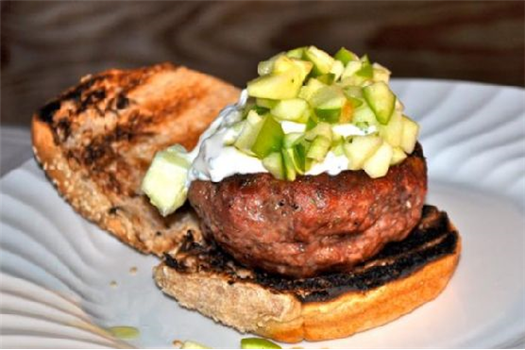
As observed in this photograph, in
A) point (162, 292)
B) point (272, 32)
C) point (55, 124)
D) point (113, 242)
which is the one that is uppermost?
point (272, 32)

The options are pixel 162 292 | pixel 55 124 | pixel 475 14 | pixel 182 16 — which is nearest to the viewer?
pixel 162 292

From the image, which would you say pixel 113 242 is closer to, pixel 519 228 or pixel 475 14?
pixel 519 228

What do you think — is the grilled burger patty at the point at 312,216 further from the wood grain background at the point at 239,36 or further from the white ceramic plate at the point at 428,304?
the wood grain background at the point at 239,36

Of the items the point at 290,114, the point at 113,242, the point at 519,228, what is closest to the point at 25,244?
the point at 113,242

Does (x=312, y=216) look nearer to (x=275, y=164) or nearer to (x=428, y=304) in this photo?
(x=275, y=164)

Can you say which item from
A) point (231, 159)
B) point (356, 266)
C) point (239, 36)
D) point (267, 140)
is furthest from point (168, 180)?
point (239, 36)

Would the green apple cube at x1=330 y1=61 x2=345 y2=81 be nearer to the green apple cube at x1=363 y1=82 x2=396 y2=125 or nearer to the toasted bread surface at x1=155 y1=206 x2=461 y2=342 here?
the green apple cube at x1=363 y1=82 x2=396 y2=125
